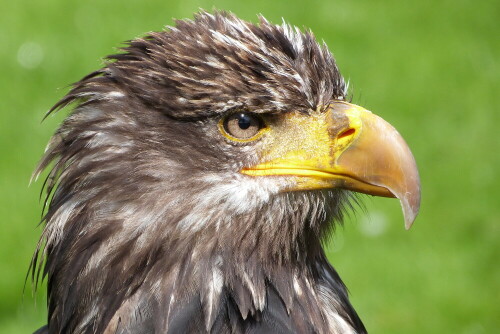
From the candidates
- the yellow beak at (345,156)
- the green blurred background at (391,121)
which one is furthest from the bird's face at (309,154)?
the green blurred background at (391,121)

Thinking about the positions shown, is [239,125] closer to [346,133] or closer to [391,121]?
[346,133]

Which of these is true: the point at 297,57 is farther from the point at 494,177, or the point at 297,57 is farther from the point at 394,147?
the point at 494,177

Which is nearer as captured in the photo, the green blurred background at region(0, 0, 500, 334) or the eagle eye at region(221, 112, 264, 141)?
the eagle eye at region(221, 112, 264, 141)

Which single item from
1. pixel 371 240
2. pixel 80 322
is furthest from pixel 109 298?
pixel 371 240

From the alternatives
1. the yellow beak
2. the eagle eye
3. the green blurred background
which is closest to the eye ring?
the eagle eye

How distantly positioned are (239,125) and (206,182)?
0.22 meters

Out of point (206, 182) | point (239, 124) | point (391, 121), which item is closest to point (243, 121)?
point (239, 124)

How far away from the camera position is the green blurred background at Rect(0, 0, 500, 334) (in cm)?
704

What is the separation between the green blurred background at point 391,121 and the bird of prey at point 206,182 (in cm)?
274

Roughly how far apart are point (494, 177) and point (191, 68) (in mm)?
5487

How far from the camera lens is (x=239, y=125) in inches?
Result: 128

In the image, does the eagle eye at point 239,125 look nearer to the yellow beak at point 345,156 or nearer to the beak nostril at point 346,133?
the yellow beak at point 345,156

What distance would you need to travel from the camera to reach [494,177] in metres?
8.21

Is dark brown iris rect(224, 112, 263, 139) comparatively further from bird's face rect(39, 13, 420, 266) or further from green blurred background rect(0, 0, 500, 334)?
green blurred background rect(0, 0, 500, 334)
